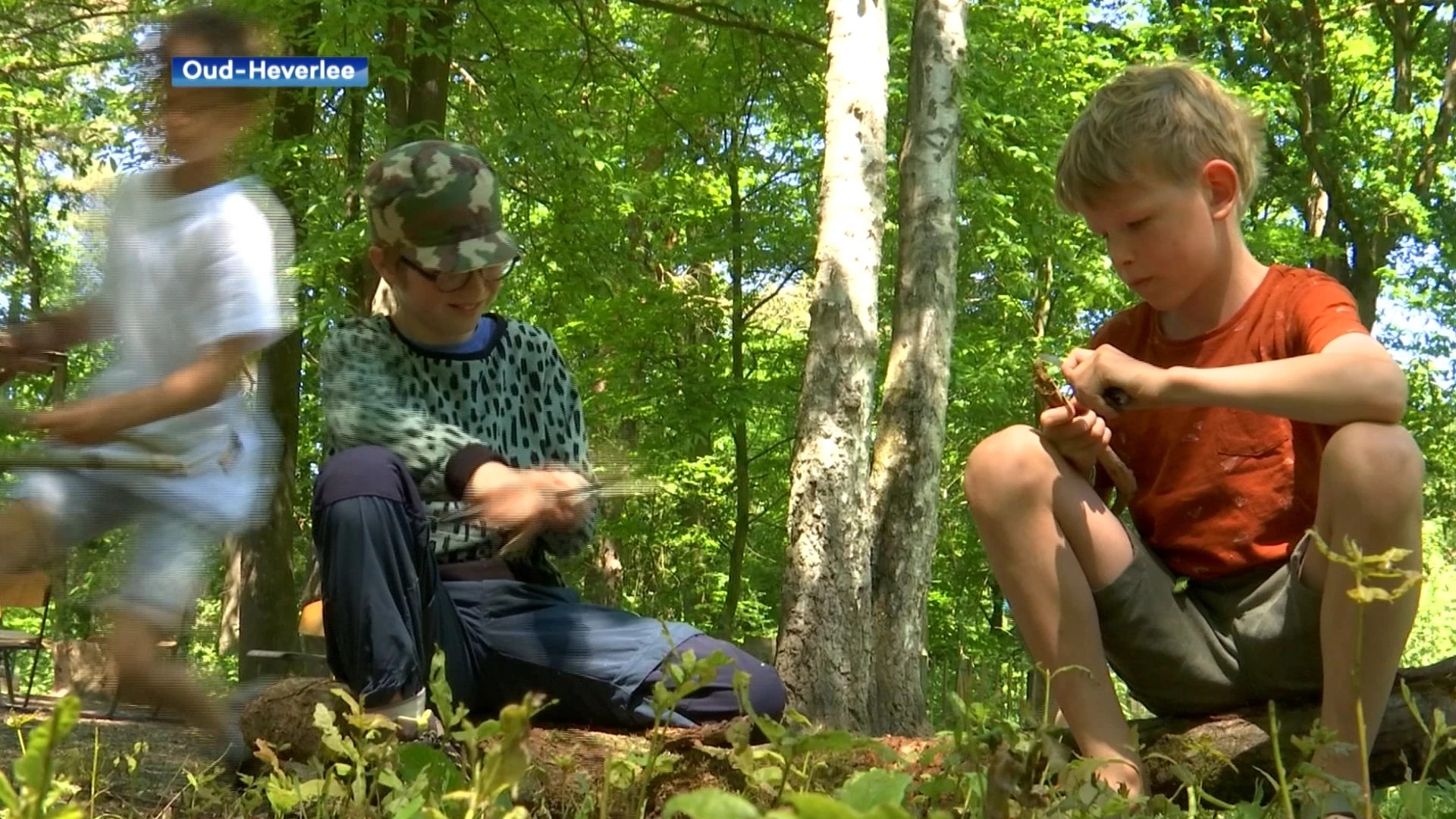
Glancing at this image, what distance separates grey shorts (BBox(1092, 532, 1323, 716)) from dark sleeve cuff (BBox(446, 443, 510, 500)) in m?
1.24

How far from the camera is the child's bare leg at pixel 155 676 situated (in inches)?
126

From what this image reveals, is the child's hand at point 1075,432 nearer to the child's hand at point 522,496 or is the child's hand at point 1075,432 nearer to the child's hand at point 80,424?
the child's hand at point 522,496

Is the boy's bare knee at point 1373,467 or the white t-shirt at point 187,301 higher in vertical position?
the white t-shirt at point 187,301

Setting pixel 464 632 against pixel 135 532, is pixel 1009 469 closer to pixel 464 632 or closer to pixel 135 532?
pixel 464 632

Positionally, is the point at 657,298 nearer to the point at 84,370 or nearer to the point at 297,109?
the point at 297,109

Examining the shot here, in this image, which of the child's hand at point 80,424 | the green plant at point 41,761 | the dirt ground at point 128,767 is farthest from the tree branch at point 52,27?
the green plant at point 41,761

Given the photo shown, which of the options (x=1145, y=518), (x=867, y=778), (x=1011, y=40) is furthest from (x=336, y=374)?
(x=1011, y=40)

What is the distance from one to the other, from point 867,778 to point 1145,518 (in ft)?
6.39

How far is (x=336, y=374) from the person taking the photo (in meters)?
3.11

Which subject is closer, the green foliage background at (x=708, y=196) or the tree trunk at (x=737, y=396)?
the green foliage background at (x=708, y=196)

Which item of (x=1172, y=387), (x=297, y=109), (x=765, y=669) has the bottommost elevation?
(x=765, y=669)

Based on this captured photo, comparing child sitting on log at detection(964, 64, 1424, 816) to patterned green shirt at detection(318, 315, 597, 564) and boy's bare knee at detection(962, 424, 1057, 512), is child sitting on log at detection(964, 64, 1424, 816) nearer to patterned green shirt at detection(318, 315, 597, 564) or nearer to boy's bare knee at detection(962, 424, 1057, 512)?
boy's bare knee at detection(962, 424, 1057, 512)

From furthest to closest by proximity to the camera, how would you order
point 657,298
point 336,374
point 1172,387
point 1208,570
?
point 657,298 < point 336,374 < point 1208,570 < point 1172,387

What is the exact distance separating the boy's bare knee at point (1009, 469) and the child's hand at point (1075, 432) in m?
0.03
